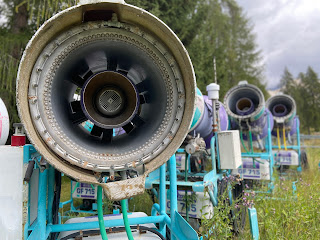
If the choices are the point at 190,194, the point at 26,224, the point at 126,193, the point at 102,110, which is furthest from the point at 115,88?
the point at 190,194

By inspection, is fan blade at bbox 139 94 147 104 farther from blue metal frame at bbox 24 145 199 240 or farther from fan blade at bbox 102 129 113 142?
blue metal frame at bbox 24 145 199 240

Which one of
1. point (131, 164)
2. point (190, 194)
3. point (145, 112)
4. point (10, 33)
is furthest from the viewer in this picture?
point (10, 33)

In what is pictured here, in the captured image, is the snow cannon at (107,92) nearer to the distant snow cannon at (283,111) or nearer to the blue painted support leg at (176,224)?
the blue painted support leg at (176,224)

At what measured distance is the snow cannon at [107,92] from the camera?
4.50 feet

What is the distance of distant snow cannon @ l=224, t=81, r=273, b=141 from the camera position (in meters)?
5.48

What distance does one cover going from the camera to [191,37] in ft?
34.0

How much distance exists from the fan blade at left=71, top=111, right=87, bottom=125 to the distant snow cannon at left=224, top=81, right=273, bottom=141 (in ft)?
13.8

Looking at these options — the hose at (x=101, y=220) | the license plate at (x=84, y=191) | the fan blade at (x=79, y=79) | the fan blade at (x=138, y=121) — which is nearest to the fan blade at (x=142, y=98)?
the fan blade at (x=138, y=121)

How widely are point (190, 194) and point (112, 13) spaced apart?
2.27 meters

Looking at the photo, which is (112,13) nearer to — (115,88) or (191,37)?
(115,88)

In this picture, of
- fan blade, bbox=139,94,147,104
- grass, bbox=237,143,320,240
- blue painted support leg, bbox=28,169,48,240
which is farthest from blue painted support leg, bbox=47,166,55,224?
grass, bbox=237,143,320,240

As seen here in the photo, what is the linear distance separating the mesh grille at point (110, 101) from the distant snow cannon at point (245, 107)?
4.06 metres

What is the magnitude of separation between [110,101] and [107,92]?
2.4 inches

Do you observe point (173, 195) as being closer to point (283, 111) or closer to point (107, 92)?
point (107, 92)
